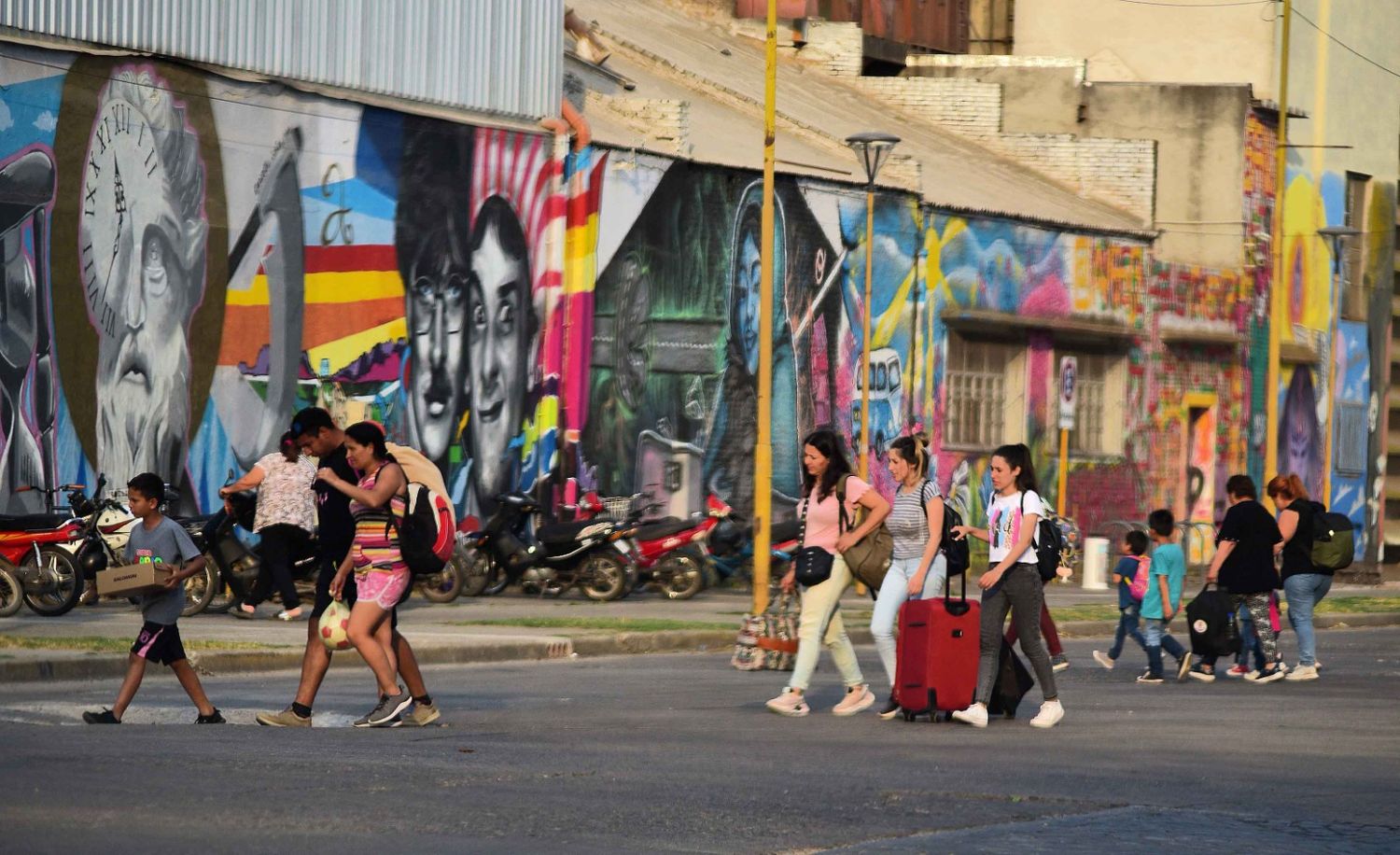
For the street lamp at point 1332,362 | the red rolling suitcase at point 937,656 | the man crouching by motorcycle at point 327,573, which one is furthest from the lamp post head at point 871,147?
the street lamp at point 1332,362

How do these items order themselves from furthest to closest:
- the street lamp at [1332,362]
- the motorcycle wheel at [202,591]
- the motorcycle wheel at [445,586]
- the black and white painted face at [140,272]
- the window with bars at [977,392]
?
the street lamp at [1332,362] → the window with bars at [977,392] → the motorcycle wheel at [445,586] → the black and white painted face at [140,272] → the motorcycle wheel at [202,591]

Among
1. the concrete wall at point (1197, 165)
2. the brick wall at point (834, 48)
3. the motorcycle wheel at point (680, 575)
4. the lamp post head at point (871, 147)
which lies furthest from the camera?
the brick wall at point (834, 48)

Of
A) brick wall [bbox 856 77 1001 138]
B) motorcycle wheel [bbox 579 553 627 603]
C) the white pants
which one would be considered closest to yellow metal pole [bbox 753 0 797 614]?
motorcycle wheel [bbox 579 553 627 603]

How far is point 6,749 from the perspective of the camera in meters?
10.9

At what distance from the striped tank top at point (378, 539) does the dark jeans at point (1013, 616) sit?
3620 millimetres

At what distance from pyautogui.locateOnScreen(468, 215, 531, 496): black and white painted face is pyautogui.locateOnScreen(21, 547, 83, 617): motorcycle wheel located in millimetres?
7605

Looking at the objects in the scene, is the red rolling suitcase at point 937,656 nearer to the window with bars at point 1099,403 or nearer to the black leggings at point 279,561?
the black leggings at point 279,561

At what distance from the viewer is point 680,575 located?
2664 centimetres

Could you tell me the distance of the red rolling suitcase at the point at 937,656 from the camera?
14.0 m

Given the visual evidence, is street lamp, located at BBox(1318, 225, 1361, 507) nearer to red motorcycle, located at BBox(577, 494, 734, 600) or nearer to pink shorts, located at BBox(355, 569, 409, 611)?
red motorcycle, located at BBox(577, 494, 734, 600)

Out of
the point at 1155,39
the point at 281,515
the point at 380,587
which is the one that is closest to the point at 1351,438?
the point at 1155,39

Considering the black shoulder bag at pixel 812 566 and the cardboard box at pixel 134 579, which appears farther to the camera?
the black shoulder bag at pixel 812 566

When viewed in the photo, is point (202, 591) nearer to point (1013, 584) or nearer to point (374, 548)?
point (374, 548)

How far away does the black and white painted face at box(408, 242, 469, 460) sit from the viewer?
88.1ft
